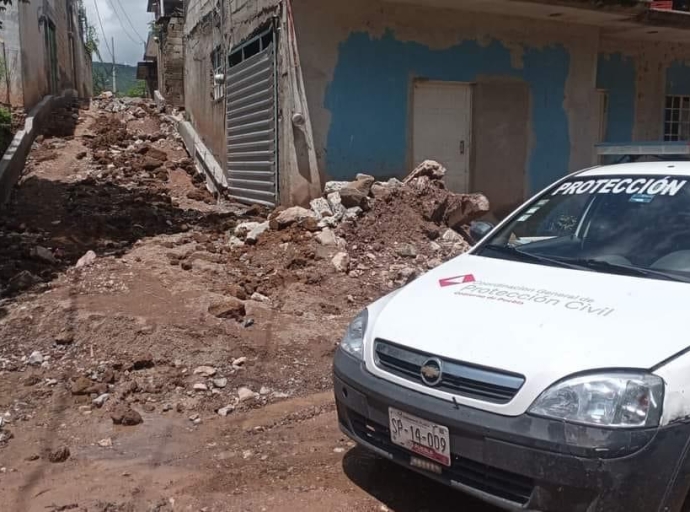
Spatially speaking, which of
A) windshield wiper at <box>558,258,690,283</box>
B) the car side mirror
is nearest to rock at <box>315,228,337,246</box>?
the car side mirror

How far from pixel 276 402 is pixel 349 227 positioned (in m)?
3.76

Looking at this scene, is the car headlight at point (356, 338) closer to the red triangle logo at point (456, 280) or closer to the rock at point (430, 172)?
the red triangle logo at point (456, 280)

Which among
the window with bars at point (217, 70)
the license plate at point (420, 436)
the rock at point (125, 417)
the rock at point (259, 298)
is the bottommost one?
the rock at point (125, 417)

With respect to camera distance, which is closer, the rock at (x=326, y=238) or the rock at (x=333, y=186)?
the rock at (x=326, y=238)

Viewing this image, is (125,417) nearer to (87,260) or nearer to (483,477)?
(483,477)

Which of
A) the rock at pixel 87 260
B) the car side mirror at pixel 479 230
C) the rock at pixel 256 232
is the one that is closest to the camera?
the car side mirror at pixel 479 230

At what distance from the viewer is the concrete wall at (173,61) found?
65.7ft

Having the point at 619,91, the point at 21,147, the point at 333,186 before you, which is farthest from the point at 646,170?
the point at 21,147

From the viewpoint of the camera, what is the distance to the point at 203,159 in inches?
525

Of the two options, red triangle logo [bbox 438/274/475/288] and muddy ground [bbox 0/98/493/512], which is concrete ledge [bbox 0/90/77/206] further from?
red triangle logo [bbox 438/274/475/288]

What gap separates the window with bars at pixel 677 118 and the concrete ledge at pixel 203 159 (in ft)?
28.1

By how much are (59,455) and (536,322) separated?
2655mm

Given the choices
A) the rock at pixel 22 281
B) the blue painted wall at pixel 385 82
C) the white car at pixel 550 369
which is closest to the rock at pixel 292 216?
the blue painted wall at pixel 385 82

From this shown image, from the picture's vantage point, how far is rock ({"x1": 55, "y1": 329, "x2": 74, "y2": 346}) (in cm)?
507
